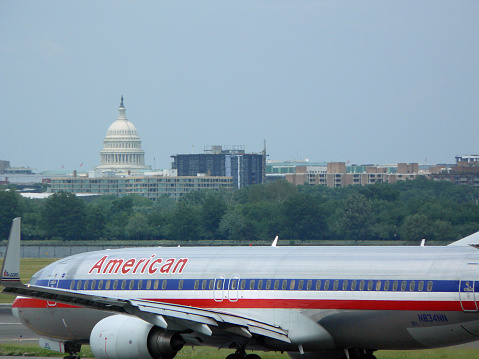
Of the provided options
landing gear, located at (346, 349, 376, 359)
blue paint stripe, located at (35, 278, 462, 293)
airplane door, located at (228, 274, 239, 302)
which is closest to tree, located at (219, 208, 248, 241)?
blue paint stripe, located at (35, 278, 462, 293)

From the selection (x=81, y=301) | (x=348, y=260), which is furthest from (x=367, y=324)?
(x=81, y=301)

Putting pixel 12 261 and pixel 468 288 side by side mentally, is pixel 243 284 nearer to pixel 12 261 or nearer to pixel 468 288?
pixel 468 288

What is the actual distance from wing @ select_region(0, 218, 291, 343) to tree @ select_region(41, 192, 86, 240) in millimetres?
114746

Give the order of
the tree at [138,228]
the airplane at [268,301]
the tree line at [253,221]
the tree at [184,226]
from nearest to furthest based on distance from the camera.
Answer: the airplane at [268,301] < the tree line at [253,221] < the tree at [184,226] < the tree at [138,228]

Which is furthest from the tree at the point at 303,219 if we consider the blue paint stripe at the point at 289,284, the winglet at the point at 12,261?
the winglet at the point at 12,261

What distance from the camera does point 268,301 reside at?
24.5 meters

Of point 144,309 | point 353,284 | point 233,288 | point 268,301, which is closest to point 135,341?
point 144,309

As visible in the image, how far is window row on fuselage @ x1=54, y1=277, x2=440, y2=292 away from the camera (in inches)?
906

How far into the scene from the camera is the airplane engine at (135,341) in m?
22.5

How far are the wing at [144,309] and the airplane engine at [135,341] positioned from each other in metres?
0.34

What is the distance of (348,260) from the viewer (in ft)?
78.9

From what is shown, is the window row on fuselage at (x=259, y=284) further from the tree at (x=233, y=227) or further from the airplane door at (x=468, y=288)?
the tree at (x=233, y=227)

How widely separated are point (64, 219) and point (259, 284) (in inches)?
4584

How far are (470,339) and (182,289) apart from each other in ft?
24.3
